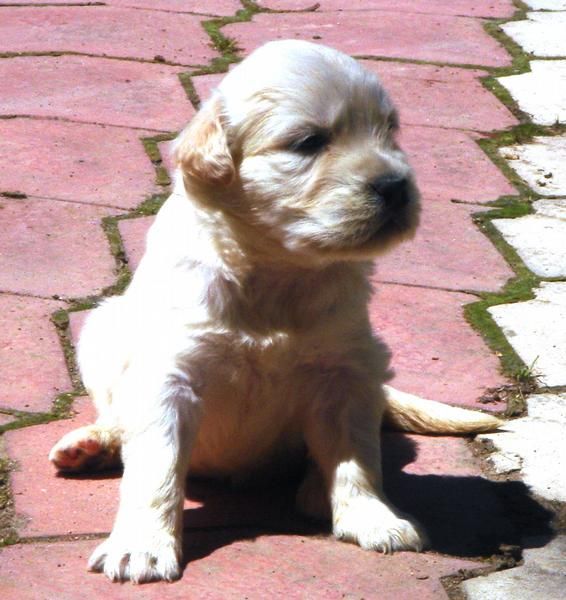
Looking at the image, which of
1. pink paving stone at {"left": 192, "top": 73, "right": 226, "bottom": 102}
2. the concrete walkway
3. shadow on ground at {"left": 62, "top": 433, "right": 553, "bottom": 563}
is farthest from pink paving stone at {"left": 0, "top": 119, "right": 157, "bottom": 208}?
shadow on ground at {"left": 62, "top": 433, "right": 553, "bottom": 563}

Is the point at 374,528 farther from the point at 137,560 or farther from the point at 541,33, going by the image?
the point at 541,33

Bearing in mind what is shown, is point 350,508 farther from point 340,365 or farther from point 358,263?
point 358,263

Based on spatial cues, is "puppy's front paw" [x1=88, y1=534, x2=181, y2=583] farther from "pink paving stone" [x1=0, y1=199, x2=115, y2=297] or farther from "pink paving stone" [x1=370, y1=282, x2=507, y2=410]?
"pink paving stone" [x1=0, y1=199, x2=115, y2=297]

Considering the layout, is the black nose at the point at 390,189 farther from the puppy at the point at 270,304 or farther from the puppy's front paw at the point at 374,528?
the puppy's front paw at the point at 374,528

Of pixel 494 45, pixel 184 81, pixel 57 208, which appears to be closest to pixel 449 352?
pixel 57 208

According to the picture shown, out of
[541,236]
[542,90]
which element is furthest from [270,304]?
[542,90]

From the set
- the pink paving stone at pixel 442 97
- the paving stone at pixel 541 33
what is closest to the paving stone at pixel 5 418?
the pink paving stone at pixel 442 97
